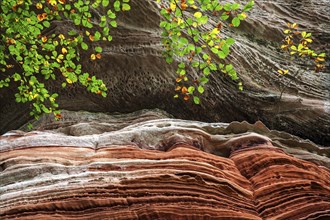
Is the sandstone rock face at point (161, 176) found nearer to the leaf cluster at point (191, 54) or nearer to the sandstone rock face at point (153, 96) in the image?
the leaf cluster at point (191, 54)

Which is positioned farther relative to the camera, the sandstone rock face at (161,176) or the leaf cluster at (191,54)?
the leaf cluster at (191,54)

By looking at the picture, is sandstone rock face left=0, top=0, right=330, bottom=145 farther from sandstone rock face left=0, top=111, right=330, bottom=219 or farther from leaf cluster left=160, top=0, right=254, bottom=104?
sandstone rock face left=0, top=111, right=330, bottom=219

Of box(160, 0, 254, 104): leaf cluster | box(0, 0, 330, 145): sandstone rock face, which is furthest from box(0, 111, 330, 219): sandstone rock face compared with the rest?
box(0, 0, 330, 145): sandstone rock face

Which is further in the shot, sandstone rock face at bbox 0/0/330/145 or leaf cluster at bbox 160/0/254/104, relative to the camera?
sandstone rock face at bbox 0/0/330/145

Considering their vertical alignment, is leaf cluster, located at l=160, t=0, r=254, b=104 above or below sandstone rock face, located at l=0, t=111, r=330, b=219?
above

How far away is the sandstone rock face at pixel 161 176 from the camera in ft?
16.1

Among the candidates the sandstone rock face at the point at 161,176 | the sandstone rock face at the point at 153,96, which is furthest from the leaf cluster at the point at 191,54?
the sandstone rock face at the point at 161,176

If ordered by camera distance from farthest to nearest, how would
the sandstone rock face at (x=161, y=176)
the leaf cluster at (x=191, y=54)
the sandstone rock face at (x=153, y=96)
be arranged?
the sandstone rock face at (x=153, y=96)
the leaf cluster at (x=191, y=54)
the sandstone rock face at (x=161, y=176)

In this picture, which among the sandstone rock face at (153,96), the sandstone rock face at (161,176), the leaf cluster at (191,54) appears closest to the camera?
the sandstone rock face at (161,176)

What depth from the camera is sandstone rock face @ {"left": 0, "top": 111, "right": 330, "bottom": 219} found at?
492cm

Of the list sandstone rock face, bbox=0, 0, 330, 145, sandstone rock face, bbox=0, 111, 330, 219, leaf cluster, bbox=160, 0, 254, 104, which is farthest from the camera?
sandstone rock face, bbox=0, 0, 330, 145

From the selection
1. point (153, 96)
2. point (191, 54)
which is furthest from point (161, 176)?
point (191, 54)

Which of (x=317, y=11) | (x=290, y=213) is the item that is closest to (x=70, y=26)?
(x=290, y=213)

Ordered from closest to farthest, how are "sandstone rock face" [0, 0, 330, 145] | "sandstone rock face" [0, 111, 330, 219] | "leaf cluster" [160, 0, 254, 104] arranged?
"sandstone rock face" [0, 111, 330, 219] < "leaf cluster" [160, 0, 254, 104] < "sandstone rock face" [0, 0, 330, 145]
